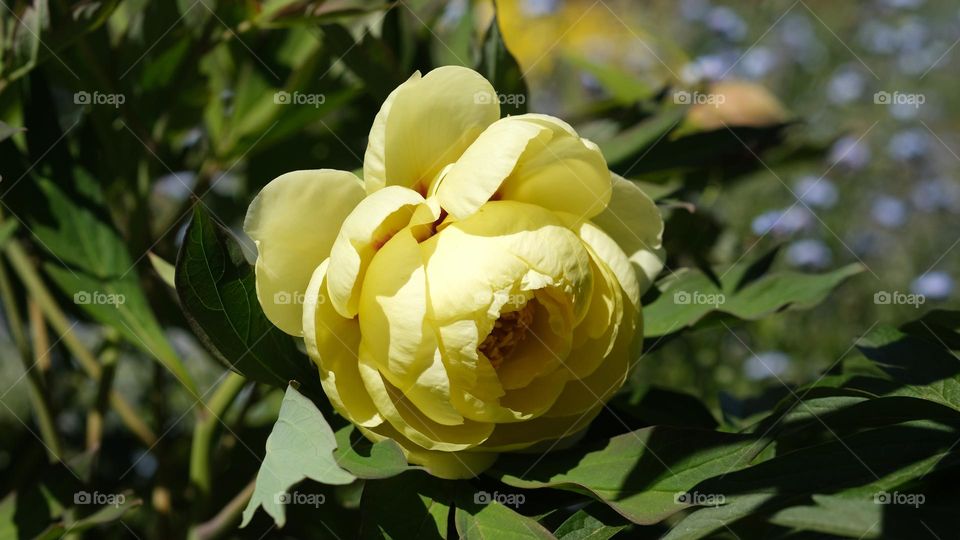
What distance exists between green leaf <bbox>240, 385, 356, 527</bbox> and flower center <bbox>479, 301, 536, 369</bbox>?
14 centimetres

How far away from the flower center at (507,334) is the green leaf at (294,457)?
0.47ft

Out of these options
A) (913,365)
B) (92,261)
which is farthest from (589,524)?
(92,261)

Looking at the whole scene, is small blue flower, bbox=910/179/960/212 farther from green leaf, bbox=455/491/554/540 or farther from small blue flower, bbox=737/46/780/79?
green leaf, bbox=455/491/554/540

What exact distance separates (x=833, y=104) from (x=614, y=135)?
8.52ft

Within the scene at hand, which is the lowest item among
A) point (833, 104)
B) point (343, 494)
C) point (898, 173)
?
point (898, 173)

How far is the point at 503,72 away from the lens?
0.90 meters

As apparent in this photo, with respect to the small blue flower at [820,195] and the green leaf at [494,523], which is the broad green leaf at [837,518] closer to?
the green leaf at [494,523]

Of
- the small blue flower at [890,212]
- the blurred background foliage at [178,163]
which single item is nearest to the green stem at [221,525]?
the blurred background foliage at [178,163]

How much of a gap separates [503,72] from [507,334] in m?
0.33

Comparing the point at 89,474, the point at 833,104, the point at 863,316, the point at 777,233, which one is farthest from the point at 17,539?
the point at 833,104

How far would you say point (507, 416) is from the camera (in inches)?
25.2

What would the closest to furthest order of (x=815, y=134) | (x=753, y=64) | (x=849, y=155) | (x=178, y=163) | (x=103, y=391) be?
1. (x=103, y=391)
2. (x=178, y=163)
3. (x=849, y=155)
4. (x=753, y=64)
5. (x=815, y=134)

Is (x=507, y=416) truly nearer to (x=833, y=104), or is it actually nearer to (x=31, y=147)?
(x=31, y=147)

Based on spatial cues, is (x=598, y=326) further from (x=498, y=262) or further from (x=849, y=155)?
(x=849, y=155)
